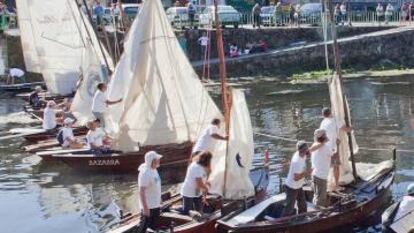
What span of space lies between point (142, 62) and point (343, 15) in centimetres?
3777

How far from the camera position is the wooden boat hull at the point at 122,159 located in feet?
84.3

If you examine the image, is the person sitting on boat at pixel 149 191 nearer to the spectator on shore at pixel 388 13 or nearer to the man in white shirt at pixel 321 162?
the man in white shirt at pixel 321 162

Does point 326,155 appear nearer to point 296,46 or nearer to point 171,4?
point 296,46

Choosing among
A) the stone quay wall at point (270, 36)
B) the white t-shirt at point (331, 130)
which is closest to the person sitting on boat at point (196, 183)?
the white t-shirt at point (331, 130)

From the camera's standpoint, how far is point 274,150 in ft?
99.0

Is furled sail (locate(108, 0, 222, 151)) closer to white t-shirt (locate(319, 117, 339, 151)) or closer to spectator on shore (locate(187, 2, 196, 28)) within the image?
white t-shirt (locate(319, 117, 339, 151))

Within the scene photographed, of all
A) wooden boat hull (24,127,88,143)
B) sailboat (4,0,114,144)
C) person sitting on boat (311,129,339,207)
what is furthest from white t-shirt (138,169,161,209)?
sailboat (4,0,114,144)

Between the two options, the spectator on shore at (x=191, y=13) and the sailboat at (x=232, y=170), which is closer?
the sailboat at (x=232, y=170)

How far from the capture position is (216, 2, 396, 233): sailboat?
17344 millimetres

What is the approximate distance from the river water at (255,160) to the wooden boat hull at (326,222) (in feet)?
1.84

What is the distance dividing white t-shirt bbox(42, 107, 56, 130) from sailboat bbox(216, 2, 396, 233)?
13.7 metres

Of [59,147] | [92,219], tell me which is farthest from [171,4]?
[92,219]

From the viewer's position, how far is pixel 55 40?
119ft

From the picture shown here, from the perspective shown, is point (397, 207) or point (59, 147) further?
point (59, 147)
